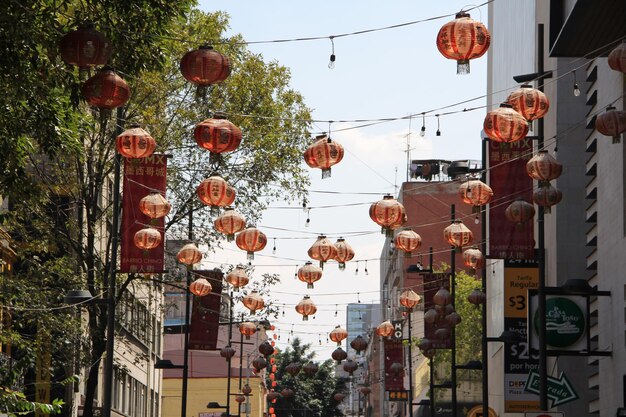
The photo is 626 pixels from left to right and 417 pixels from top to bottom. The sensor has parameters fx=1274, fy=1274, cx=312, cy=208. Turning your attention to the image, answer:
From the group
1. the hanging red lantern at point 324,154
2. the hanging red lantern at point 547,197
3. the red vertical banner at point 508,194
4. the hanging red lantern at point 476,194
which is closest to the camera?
the hanging red lantern at point 324,154

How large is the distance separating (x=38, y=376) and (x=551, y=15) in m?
22.2

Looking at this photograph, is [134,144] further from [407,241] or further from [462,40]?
[462,40]

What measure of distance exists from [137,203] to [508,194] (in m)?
9.49

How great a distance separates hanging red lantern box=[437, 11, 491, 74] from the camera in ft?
59.0

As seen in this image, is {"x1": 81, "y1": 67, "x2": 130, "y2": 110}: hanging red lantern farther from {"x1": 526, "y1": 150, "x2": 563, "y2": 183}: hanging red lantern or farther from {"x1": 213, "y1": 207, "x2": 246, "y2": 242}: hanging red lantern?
{"x1": 213, "y1": 207, "x2": 246, "y2": 242}: hanging red lantern

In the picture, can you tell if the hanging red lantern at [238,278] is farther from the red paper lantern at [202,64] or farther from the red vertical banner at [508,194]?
the red paper lantern at [202,64]

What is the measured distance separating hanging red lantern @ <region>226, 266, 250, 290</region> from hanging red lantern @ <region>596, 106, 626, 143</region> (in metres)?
18.3

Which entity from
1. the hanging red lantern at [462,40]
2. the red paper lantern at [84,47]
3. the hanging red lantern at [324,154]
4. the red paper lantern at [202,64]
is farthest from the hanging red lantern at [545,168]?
the red paper lantern at [84,47]

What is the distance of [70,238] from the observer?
36.1 metres

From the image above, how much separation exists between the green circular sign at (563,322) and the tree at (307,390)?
305ft

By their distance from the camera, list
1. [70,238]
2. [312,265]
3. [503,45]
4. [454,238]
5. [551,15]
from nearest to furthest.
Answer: [551,15] → [454,238] → [312,265] → [70,238] → [503,45]

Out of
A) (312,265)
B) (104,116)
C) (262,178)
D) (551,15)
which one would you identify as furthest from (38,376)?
(104,116)

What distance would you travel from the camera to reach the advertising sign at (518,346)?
30.9m

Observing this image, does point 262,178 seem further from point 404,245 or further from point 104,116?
point 104,116
